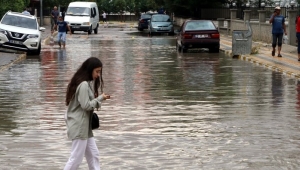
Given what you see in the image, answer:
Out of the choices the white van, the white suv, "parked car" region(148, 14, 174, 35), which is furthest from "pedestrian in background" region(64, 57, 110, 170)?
the white van

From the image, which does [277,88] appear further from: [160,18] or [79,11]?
[79,11]

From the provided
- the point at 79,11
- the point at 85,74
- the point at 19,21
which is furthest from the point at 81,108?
the point at 79,11

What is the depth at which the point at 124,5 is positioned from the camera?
11131 cm

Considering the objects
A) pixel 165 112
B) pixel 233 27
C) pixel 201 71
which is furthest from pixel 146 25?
pixel 165 112

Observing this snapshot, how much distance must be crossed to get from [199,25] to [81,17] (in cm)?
2389

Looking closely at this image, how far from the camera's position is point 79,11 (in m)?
59.6

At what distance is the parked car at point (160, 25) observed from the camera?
2280 inches

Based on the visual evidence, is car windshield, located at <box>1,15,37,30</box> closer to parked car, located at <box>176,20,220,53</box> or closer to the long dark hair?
parked car, located at <box>176,20,220,53</box>

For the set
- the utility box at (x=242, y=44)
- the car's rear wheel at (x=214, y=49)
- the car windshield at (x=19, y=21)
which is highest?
the car windshield at (x=19, y=21)

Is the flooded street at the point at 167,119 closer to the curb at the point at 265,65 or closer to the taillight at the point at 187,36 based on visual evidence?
the curb at the point at 265,65

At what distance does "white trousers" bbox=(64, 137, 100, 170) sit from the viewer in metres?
8.43

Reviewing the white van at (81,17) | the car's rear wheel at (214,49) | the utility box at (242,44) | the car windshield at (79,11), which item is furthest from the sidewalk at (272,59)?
the car windshield at (79,11)

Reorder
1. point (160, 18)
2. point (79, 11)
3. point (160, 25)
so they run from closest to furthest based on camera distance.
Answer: point (160, 25) → point (160, 18) → point (79, 11)

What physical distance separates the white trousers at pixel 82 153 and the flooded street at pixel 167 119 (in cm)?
122
